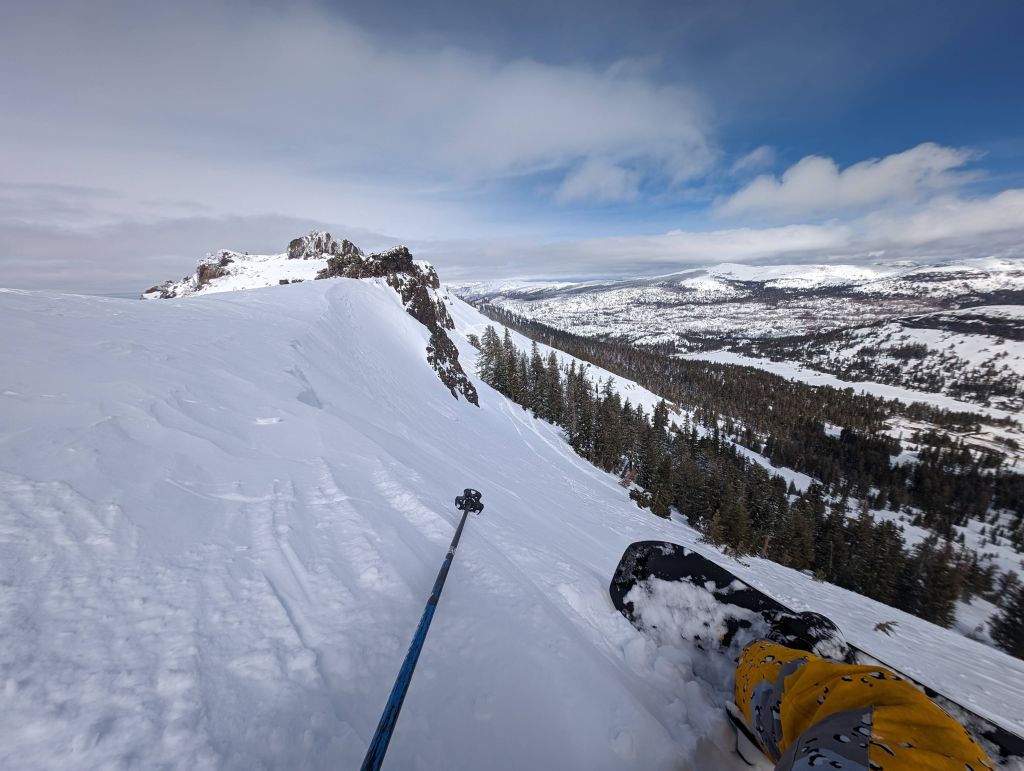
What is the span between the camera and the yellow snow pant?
2334mm

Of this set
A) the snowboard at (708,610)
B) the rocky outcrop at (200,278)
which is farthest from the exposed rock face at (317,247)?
the snowboard at (708,610)

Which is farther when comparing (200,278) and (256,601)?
(200,278)

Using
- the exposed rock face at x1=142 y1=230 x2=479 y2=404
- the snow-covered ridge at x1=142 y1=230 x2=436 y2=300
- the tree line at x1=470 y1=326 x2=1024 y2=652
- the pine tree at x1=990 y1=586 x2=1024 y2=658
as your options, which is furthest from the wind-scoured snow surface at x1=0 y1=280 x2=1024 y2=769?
the pine tree at x1=990 y1=586 x2=1024 y2=658

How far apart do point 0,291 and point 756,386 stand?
584 feet

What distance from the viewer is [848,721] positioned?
269cm

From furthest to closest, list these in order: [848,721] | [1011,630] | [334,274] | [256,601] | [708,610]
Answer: [334,274]
[1011,630]
[708,610]
[256,601]
[848,721]

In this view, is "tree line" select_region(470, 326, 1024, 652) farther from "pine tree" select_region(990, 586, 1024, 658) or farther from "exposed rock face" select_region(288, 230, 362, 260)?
"exposed rock face" select_region(288, 230, 362, 260)

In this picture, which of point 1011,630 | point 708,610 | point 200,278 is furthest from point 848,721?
point 200,278

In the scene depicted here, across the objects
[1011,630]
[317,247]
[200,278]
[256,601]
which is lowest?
[1011,630]

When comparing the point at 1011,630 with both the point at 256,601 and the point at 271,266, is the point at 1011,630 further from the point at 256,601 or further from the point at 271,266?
the point at 271,266

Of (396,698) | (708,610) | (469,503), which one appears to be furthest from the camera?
(469,503)

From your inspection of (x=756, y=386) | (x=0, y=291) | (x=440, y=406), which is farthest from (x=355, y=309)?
(x=756, y=386)

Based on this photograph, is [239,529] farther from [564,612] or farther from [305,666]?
[564,612]

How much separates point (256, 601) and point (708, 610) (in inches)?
227
